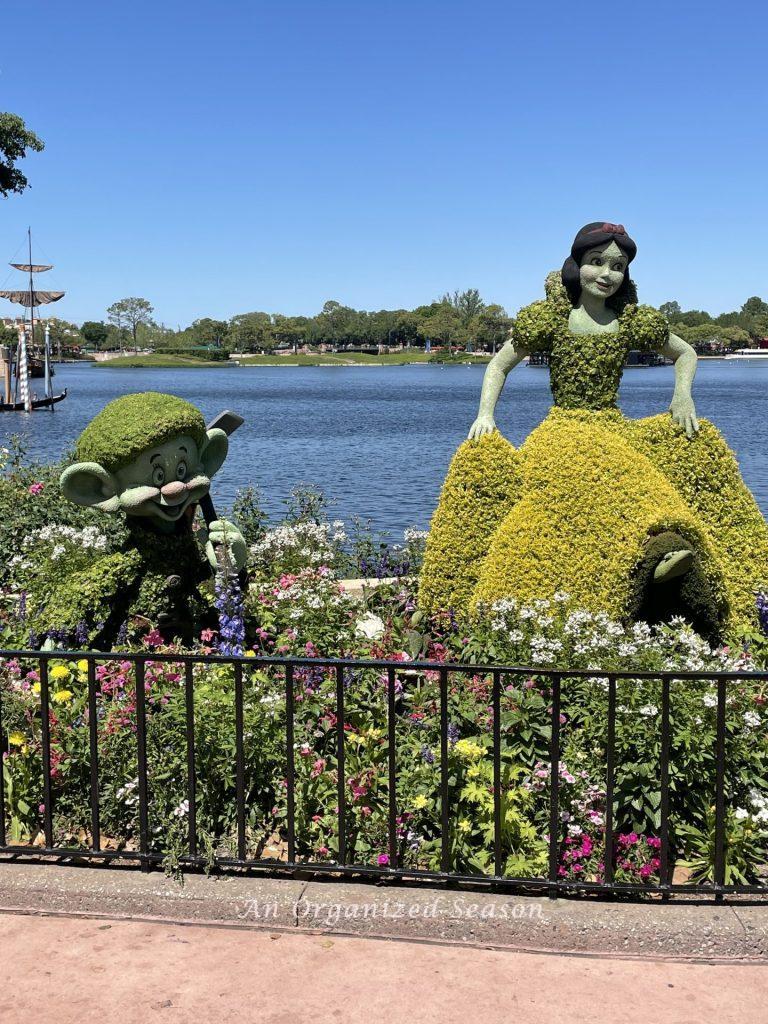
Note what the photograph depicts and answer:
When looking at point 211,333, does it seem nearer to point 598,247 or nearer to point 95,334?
point 95,334

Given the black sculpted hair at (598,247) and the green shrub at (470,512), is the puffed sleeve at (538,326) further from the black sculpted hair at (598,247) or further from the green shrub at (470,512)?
the green shrub at (470,512)

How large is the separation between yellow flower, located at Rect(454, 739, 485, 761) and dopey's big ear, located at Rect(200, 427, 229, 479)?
2.31m

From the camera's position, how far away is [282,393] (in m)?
77.8

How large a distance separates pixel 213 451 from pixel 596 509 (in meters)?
2.14

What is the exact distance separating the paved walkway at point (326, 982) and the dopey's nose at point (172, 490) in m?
2.31

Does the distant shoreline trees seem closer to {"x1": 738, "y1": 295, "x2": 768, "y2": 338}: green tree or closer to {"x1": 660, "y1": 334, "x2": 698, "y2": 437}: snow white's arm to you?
{"x1": 738, "y1": 295, "x2": 768, "y2": 338}: green tree

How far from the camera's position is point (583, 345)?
6172 millimetres

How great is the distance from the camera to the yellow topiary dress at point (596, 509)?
5.42 metres

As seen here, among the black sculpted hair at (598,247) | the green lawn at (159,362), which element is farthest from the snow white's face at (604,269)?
the green lawn at (159,362)

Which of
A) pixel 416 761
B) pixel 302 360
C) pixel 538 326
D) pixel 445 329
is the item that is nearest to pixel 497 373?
pixel 538 326

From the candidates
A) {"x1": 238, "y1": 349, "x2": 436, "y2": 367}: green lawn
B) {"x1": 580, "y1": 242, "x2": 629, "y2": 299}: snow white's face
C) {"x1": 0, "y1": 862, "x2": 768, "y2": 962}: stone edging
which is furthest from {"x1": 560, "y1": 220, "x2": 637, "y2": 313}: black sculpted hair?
{"x1": 238, "y1": 349, "x2": 436, "y2": 367}: green lawn

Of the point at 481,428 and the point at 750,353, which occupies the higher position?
the point at 750,353

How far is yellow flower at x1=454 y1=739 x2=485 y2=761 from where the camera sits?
385cm

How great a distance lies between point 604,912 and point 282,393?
2981 inches
